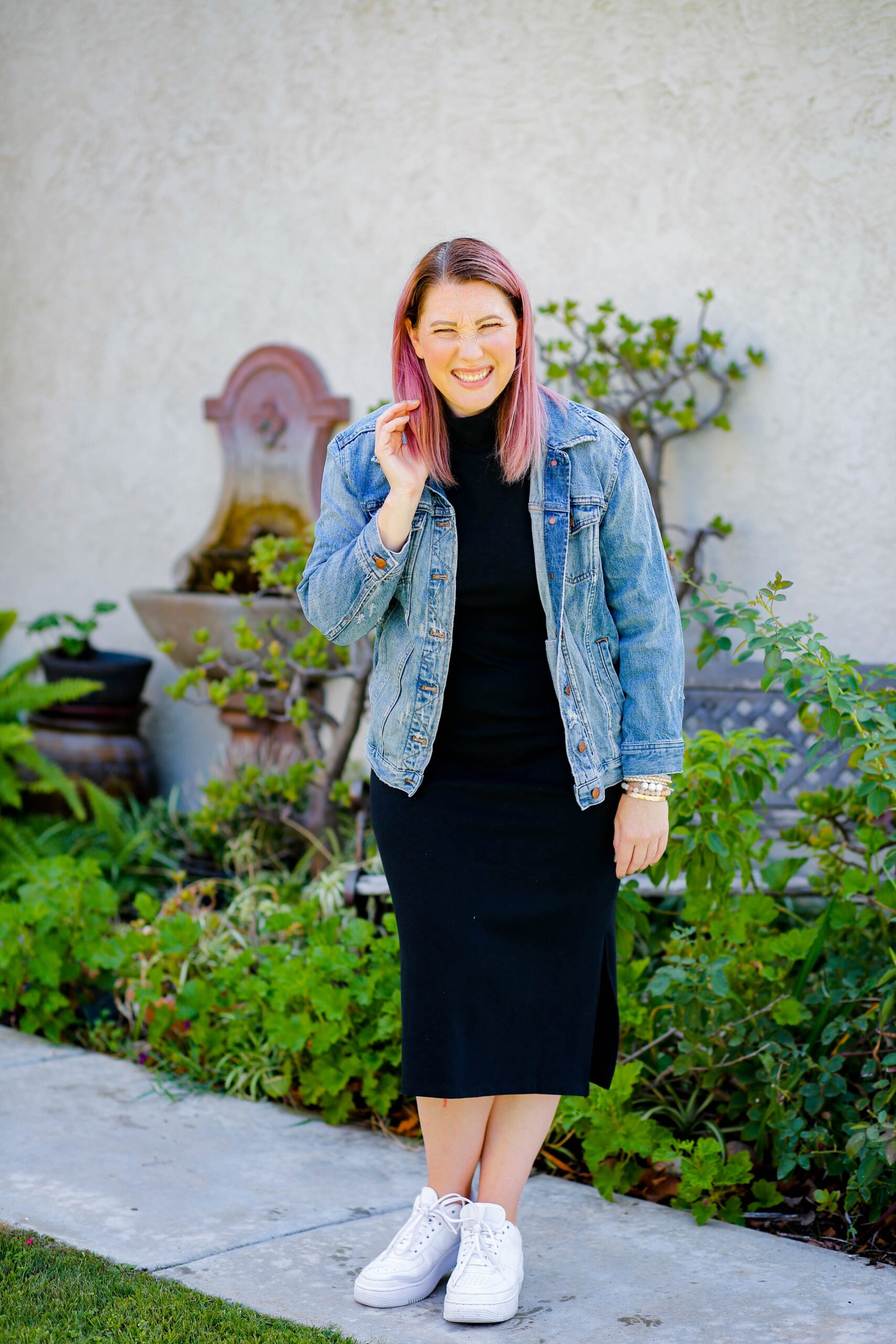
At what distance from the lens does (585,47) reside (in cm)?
477

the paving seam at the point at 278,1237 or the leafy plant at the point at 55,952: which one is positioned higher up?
the leafy plant at the point at 55,952

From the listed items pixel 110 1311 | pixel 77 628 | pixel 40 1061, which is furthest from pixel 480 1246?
pixel 77 628

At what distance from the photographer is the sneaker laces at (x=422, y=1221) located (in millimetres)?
2303

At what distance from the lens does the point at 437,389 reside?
7.29ft

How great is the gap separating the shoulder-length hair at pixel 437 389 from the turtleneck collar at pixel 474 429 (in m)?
0.01

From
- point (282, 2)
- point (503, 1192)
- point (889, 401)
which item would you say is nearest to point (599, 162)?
point (889, 401)

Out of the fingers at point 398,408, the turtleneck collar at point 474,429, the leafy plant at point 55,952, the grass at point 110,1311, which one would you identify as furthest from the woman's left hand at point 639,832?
the leafy plant at point 55,952

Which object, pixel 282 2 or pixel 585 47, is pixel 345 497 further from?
pixel 282 2

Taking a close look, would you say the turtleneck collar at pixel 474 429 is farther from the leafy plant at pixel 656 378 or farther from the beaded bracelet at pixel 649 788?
the leafy plant at pixel 656 378

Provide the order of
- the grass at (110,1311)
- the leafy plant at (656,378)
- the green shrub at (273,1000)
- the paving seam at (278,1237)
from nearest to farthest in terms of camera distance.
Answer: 1. the grass at (110,1311)
2. the paving seam at (278,1237)
3. the green shrub at (273,1000)
4. the leafy plant at (656,378)

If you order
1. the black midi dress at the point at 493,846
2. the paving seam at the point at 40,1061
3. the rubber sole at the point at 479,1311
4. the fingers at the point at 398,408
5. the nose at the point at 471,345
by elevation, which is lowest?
the rubber sole at the point at 479,1311

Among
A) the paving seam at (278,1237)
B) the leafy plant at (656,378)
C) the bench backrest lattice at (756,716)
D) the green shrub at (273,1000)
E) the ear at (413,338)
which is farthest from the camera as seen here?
the leafy plant at (656,378)

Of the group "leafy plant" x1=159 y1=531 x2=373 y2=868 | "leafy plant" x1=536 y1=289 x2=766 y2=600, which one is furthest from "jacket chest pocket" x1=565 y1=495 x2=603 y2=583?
"leafy plant" x1=536 y1=289 x2=766 y2=600

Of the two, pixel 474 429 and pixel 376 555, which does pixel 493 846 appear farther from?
pixel 474 429
